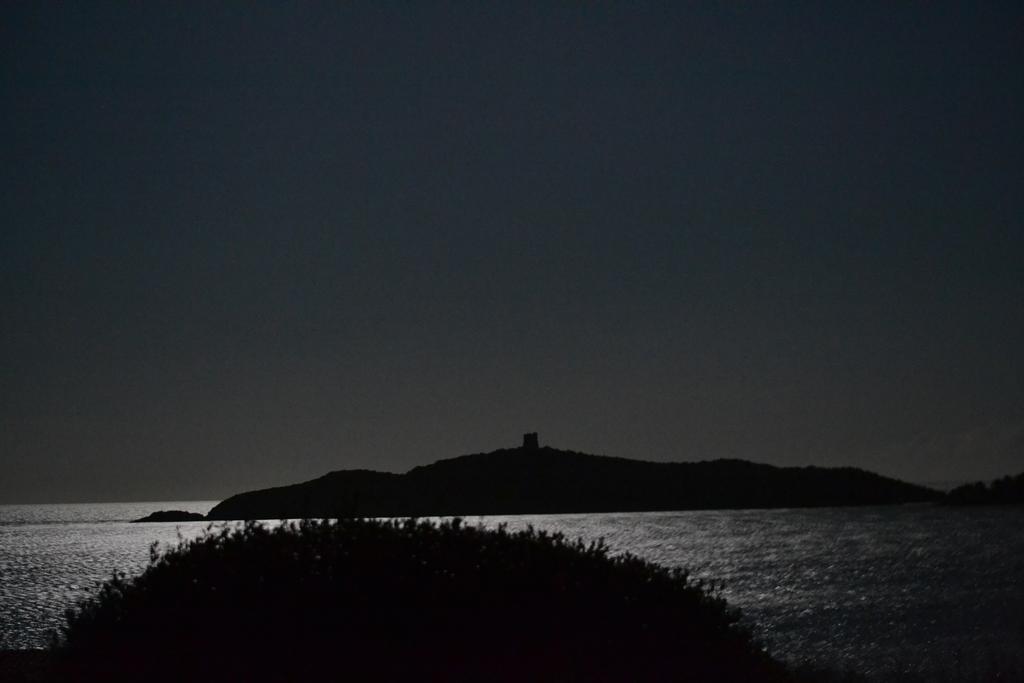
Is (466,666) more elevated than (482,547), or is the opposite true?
(482,547)

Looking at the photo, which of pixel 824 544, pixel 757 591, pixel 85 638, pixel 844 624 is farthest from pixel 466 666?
pixel 824 544

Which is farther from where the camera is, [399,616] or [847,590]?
[847,590]

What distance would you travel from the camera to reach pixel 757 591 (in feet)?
168

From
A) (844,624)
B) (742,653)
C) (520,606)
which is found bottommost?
(844,624)

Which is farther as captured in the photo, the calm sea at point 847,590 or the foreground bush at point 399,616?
the calm sea at point 847,590

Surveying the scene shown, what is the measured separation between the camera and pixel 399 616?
44.9ft

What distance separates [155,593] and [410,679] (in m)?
4.25

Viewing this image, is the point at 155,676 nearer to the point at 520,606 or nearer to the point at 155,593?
the point at 155,593

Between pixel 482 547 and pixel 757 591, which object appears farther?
pixel 757 591

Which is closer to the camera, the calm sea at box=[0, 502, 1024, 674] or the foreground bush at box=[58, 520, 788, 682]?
the foreground bush at box=[58, 520, 788, 682]

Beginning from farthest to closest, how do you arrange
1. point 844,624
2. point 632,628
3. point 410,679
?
point 844,624
point 632,628
point 410,679

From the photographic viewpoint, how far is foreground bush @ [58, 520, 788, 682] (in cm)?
1350

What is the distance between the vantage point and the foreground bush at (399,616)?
13.5m

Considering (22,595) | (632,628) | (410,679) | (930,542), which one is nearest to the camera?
(410,679)
